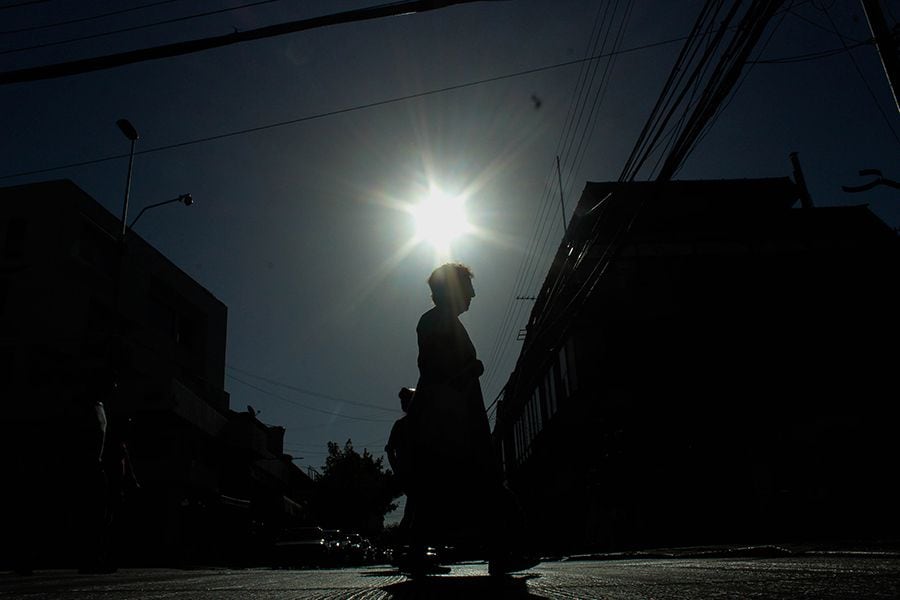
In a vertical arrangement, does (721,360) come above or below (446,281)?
above

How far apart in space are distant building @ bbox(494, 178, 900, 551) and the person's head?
12.8 m

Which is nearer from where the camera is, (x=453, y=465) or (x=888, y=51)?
(x=453, y=465)

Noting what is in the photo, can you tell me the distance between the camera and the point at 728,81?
6.45 metres

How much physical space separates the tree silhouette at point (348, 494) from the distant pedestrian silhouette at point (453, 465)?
60.9 metres

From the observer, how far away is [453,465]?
3.07 m

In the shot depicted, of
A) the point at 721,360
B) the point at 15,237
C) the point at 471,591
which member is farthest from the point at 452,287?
the point at 15,237

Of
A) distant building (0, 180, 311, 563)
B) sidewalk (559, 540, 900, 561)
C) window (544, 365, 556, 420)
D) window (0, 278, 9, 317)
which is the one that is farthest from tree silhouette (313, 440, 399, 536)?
sidewalk (559, 540, 900, 561)

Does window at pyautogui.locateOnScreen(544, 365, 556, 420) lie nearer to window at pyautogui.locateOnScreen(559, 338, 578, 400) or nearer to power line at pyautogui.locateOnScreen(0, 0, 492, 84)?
window at pyautogui.locateOnScreen(559, 338, 578, 400)

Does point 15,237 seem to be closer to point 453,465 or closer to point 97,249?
point 97,249

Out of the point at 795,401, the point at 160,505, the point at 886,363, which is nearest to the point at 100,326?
the point at 160,505

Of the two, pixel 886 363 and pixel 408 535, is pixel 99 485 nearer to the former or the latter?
→ pixel 408 535

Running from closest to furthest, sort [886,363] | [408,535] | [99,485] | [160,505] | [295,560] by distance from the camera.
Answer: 1. [408,535]
2. [99,485]
3. [886,363]
4. [295,560]
5. [160,505]

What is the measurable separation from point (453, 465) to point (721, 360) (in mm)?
19277

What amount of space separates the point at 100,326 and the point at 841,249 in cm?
2744
